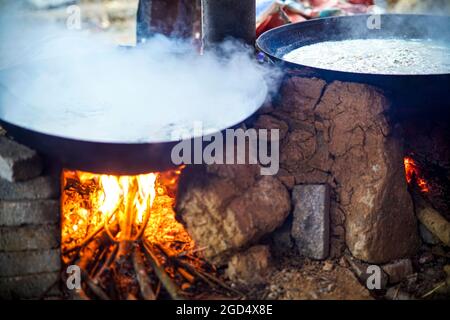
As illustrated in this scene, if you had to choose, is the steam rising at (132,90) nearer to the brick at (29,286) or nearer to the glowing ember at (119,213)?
the glowing ember at (119,213)

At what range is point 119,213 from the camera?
3.71 m

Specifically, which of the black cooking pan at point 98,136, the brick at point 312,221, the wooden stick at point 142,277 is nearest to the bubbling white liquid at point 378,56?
the black cooking pan at point 98,136

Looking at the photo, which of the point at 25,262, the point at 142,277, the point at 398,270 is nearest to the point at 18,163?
the point at 25,262

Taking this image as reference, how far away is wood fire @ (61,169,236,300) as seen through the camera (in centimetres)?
326

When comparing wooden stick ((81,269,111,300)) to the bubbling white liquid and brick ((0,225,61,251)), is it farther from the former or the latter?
the bubbling white liquid

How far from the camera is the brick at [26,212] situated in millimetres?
3178

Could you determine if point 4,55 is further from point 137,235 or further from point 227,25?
point 137,235

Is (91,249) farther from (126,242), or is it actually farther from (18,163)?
(18,163)

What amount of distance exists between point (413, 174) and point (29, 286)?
9.91ft

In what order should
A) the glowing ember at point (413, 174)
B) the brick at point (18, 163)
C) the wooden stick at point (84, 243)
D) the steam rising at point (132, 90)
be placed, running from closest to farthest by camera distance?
the brick at point (18, 163) → the steam rising at point (132, 90) → the wooden stick at point (84, 243) → the glowing ember at point (413, 174)

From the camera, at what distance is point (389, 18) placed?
185 inches

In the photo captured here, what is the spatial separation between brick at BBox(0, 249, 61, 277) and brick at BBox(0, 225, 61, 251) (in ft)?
0.11
